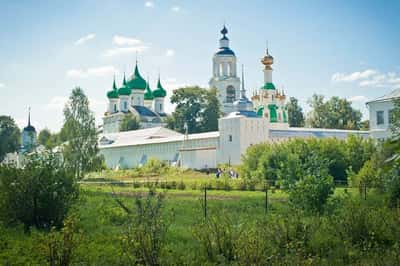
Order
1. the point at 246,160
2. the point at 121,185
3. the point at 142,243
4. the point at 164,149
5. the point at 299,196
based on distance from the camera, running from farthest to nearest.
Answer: the point at 164,149
the point at 246,160
the point at 121,185
the point at 299,196
the point at 142,243

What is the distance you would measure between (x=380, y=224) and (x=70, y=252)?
4.90 metres

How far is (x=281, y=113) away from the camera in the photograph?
54.1m

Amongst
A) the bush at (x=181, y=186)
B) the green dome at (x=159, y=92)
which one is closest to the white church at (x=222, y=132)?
the green dome at (x=159, y=92)

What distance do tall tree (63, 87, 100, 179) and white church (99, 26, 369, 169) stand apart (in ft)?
26.3

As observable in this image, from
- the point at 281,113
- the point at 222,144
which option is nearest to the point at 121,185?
the point at 222,144

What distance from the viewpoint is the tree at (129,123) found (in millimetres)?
69375

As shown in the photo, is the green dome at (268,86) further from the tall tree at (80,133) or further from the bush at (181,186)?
the bush at (181,186)

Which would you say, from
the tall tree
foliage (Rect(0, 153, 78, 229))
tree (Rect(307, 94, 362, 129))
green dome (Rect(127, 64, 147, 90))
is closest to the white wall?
the tall tree

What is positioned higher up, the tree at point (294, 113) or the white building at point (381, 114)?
the tree at point (294, 113)

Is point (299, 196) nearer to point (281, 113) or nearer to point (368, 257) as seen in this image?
point (368, 257)

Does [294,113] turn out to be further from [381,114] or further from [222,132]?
[381,114]

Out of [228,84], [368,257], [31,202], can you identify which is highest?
[228,84]

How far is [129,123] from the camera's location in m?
69.3

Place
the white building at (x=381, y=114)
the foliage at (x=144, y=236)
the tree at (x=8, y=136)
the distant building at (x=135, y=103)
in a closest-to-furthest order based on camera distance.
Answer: the foliage at (x=144, y=236) → the white building at (x=381, y=114) → the tree at (x=8, y=136) → the distant building at (x=135, y=103)
